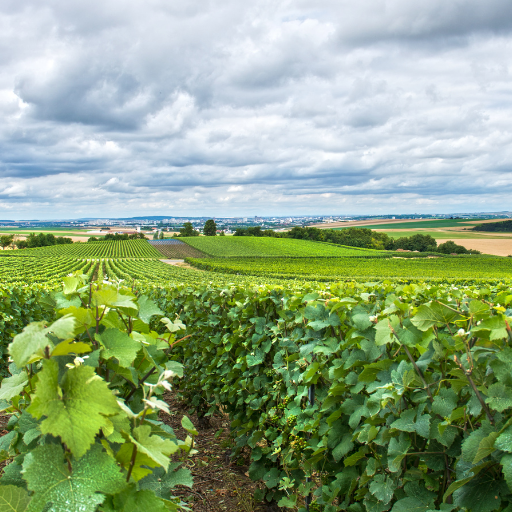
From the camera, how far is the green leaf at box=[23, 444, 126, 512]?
38.7 inches

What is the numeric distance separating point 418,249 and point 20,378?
116963 millimetres

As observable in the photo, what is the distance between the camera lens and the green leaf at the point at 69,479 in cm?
98

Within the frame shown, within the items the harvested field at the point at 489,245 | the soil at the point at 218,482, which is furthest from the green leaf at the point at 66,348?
the harvested field at the point at 489,245

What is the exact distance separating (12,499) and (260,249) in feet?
310

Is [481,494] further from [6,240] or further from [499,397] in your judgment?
[6,240]

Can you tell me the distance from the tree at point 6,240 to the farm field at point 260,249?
67153 millimetres

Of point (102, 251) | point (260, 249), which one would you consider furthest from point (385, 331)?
point (102, 251)

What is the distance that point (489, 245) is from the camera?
100 metres

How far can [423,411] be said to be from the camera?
6.20ft

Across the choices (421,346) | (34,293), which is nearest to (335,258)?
(34,293)

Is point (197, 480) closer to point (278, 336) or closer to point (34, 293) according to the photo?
point (278, 336)

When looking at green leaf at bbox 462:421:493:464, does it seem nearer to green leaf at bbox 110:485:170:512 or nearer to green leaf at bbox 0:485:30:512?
green leaf at bbox 110:485:170:512

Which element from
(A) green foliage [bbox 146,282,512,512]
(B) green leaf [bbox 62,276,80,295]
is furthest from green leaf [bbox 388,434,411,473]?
(B) green leaf [bbox 62,276,80,295]

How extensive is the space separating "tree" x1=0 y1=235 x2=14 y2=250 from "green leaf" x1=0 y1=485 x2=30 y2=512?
154 metres
